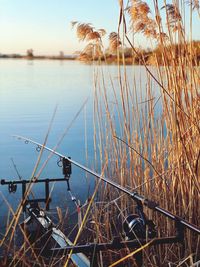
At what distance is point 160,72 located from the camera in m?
2.42

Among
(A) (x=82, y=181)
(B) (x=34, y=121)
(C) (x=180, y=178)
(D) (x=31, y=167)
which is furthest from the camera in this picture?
(B) (x=34, y=121)

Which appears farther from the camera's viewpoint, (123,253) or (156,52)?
(156,52)

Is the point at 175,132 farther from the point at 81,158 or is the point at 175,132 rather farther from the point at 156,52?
the point at 81,158

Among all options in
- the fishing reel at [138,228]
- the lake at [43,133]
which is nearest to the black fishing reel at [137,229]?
the fishing reel at [138,228]

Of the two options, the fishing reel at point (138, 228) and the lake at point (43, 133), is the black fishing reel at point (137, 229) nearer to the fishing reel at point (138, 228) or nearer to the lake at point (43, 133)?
the fishing reel at point (138, 228)

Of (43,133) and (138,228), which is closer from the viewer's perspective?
(138,228)

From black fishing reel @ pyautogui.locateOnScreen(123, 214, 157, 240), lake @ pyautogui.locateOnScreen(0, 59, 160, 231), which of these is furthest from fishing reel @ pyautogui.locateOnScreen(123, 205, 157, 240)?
lake @ pyautogui.locateOnScreen(0, 59, 160, 231)

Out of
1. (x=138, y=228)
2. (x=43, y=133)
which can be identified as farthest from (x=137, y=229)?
(x=43, y=133)

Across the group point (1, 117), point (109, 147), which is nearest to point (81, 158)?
point (109, 147)

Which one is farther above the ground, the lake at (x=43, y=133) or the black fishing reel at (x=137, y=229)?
the black fishing reel at (x=137, y=229)

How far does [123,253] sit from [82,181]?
97.0 inches

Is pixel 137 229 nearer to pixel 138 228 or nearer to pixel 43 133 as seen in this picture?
pixel 138 228

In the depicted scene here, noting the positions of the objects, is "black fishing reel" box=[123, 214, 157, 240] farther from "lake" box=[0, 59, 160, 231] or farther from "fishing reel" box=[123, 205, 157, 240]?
"lake" box=[0, 59, 160, 231]

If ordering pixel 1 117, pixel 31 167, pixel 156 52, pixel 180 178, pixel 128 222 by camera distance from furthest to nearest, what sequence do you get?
pixel 1 117, pixel 31 167, pixel 156 52, pixel 180 178, pixel 128 222
